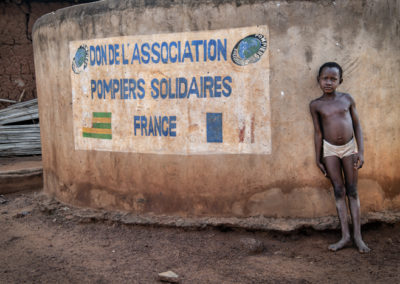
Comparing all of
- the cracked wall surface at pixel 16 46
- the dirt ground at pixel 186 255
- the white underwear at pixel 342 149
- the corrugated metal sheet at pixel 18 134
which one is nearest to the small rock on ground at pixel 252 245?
the dirt ground at pixel 186 255

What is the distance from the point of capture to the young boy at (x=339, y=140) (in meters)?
3.57

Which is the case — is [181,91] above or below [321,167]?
above

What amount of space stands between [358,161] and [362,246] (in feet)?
2.36

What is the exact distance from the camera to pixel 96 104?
4434 millimetres

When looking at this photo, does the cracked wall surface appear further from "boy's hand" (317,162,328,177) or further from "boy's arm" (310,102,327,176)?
"boy's hand" (317,162,328,177)

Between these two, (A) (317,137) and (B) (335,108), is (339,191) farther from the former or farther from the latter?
(B) (335,108)

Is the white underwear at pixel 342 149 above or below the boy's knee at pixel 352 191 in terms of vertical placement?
above

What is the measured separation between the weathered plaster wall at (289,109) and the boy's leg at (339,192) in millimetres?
168

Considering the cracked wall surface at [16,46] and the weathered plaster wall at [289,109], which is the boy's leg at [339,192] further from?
the cracked wall surface at [16,46]

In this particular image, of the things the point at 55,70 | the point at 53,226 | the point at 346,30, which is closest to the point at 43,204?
the point at 53,226

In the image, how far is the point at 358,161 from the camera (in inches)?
142

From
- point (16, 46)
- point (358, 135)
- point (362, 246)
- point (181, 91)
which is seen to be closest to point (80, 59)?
point (181, 91)

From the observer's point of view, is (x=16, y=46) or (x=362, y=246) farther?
(x=16, y=46)

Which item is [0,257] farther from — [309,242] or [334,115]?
[334,115]
